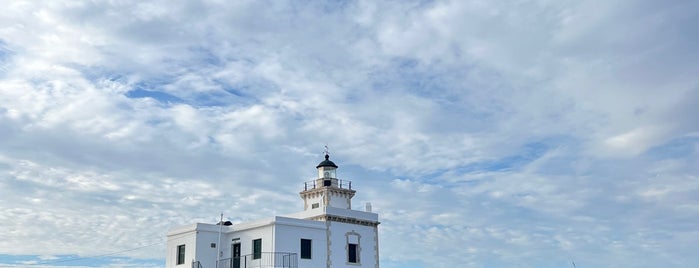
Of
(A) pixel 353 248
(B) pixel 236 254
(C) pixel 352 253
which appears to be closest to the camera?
(B) pixel 236 254

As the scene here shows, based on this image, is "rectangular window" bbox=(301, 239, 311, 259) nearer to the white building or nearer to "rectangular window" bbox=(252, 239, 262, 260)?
the white building

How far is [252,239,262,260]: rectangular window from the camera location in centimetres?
3907

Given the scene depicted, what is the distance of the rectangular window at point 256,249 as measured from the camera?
3907cm

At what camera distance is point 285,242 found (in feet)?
127

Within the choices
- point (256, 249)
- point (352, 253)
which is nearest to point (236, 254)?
point (256, 249)

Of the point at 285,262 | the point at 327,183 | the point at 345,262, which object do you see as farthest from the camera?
the point at 327,183

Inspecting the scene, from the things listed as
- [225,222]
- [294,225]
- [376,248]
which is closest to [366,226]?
[376,248]

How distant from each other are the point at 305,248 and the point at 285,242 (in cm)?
141

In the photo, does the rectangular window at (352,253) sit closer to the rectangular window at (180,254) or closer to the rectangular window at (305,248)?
the rectangular window at (305,248)

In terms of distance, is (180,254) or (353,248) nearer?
(180,254)

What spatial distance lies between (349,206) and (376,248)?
8.56 meters

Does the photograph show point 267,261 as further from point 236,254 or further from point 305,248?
point 236,254

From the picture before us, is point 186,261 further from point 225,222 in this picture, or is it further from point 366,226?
point 366,226

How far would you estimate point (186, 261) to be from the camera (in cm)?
4025
